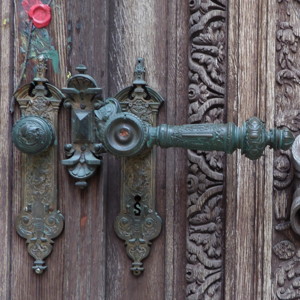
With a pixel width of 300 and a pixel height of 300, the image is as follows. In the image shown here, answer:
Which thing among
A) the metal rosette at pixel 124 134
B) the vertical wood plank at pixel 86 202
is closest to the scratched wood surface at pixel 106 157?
the vertical wood plank at pixel 86 202

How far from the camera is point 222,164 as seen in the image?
3.45 ft

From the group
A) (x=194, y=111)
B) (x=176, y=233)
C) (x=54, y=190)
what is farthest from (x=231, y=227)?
(x=54, y=190)

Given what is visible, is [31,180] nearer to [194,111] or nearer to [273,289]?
[194,111]

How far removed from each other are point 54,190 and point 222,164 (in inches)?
11.2

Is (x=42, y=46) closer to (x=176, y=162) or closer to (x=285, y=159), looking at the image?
(x=176, y=162)

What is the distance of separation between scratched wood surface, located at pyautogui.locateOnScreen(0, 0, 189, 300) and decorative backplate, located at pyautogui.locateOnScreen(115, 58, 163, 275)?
0.05 ft

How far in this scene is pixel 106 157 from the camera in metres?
1.07

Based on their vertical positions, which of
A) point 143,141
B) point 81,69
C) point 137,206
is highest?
point 81,69

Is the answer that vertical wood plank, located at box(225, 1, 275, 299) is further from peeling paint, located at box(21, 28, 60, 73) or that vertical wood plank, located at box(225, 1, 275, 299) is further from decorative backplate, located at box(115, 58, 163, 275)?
peeling paint, located at box(21, 28, 60, 73)

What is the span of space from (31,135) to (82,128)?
84mm

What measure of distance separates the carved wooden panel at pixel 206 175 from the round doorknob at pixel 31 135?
9.4 inches

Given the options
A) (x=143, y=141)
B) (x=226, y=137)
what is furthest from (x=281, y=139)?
(x=143, y=141)

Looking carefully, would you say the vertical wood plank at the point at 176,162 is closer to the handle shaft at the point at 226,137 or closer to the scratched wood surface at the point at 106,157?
the scratched wood surface at the point at 106,157

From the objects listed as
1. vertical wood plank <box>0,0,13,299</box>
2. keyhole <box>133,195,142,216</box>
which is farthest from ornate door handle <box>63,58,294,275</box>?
vertical wood plank <box>0,0,13,299</box>
